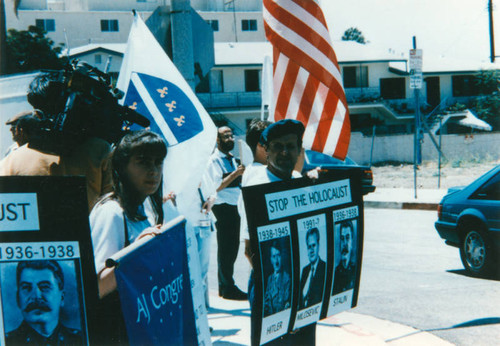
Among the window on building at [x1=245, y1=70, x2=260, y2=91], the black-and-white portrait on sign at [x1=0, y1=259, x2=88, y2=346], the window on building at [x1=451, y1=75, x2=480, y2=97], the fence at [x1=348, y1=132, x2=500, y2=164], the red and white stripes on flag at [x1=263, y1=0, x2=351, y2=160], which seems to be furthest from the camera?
the window on building at [x1=451, y1=75, x2=480, y2=97]

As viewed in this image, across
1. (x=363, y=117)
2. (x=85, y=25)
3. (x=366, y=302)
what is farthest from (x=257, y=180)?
(x=85, y=25)

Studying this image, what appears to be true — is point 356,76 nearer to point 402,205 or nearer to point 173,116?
point 402,205

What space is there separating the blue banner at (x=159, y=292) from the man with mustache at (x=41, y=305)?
0.22 metres

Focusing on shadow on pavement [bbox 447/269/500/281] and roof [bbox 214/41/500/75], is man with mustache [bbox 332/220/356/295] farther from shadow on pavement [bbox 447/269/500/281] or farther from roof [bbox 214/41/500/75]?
roof [bbox 214/41/500/75]

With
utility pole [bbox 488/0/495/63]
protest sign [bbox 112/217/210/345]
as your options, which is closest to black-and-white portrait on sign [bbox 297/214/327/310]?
protest sign [bbox 112/217/210/345]

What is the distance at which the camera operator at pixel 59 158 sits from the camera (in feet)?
10.4

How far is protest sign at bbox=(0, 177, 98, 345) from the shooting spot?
2154mm

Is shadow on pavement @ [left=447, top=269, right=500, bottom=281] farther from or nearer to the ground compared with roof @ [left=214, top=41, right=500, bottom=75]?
nearer to the ground

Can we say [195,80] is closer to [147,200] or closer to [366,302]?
[147,200]

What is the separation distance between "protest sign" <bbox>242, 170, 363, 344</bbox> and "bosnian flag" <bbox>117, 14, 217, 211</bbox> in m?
1.01

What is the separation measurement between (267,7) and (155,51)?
1.66 metres

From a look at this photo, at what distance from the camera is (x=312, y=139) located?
5402 mm

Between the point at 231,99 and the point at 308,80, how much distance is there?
38.1 metres

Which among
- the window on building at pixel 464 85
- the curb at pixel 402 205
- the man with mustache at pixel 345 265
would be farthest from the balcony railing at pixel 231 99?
the man with mustache at pixel 345 265
